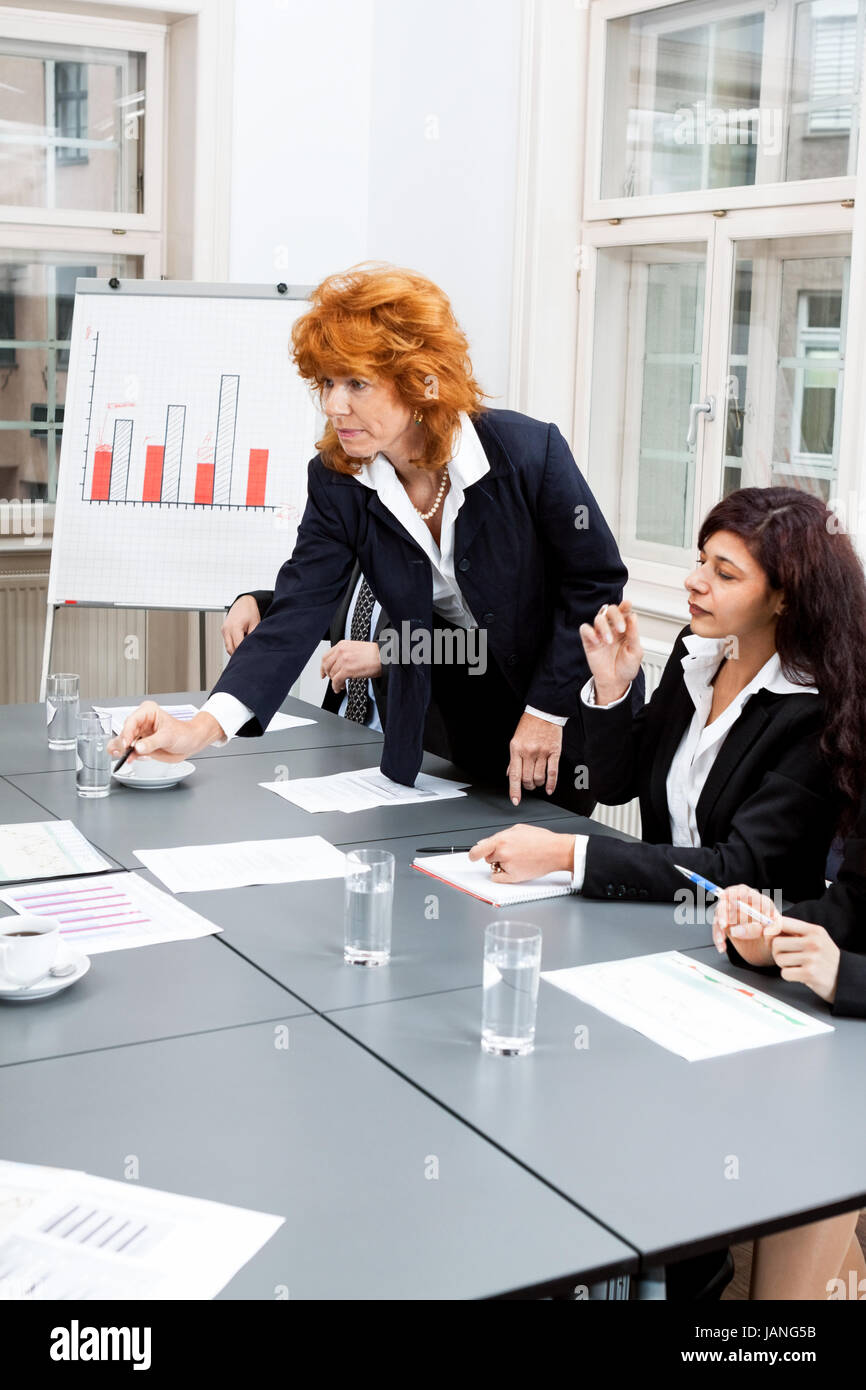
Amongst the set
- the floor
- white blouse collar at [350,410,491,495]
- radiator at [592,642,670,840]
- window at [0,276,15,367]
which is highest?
window at [0,276,15,367]

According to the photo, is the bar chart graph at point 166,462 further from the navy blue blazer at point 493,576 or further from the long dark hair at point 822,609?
the long dark hair at point 822,609

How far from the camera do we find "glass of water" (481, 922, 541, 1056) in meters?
1.45

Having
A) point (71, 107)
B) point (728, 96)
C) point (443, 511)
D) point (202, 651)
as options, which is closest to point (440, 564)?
point (443, 511)

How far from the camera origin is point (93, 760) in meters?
2.38

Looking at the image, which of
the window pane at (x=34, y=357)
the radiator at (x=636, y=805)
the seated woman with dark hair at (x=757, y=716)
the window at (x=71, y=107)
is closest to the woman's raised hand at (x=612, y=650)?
the seated woman with dark hair at (x=757, y=716)

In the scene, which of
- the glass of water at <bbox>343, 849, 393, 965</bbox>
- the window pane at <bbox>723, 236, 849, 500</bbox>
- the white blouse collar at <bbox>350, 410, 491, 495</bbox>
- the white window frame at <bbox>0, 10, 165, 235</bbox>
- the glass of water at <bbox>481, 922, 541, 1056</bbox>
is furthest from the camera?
the white window frame at <bbox>0, 10, 165, 235</bbox>

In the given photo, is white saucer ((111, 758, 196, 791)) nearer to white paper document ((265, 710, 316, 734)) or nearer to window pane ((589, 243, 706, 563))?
white paper document ((265, 710, 316, 734))

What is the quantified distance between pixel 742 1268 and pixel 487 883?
3.00 ft

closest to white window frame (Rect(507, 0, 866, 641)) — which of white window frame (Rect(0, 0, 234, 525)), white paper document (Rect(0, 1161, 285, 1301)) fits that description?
white window frame (Rect(0, 0, 234, 525))

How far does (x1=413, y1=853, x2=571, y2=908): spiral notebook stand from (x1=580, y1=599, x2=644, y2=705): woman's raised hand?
1.12 feet

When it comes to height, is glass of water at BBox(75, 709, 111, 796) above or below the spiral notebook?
above

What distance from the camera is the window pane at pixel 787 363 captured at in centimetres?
335

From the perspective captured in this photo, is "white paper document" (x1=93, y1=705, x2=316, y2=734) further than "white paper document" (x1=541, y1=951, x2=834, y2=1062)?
Yes
